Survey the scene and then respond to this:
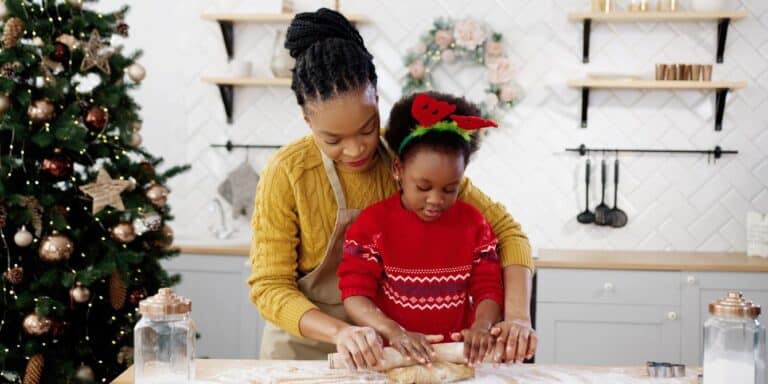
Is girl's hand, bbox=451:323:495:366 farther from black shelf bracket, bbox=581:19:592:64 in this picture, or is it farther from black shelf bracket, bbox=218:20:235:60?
black shelf bracket, bbox=218:20:235:60

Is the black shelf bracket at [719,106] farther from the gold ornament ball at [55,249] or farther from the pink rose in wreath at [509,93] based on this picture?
the gold ornament ball at [55,249]

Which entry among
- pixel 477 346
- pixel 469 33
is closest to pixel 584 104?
pixel 469 33

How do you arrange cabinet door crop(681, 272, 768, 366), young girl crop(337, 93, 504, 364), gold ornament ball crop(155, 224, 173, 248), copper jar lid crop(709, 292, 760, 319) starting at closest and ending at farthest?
copper jar lid crop(709, 292, 760, 319), young girl crop(337, 93, 504, 364), gold ornament ball crop(155, 224, 173, 248), cabinet door crop(681, 272, 768, 366)

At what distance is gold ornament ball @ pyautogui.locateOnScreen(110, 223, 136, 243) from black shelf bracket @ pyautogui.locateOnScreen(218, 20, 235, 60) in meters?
1.49

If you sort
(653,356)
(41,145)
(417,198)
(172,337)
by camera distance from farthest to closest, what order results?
(653,356) < (41,145) < (417,198) < (172,337)

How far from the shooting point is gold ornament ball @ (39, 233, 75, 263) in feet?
9.29

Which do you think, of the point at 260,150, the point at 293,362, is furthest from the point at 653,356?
the point at 293,362

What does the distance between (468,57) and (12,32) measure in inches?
81.0

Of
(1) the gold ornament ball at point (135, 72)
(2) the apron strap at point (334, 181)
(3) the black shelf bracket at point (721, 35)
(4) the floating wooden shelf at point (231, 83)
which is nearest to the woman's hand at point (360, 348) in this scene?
(2) the apron strap at point (334, 181)

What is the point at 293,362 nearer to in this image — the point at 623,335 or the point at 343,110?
the point at 343,110

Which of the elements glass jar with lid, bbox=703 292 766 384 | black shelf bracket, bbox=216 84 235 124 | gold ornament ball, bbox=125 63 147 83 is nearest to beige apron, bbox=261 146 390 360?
glass jar with lid, bbox=703 292 766 384

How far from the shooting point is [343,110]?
5.61ft

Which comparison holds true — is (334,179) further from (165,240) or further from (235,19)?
(235,19)

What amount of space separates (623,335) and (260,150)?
1874mm
